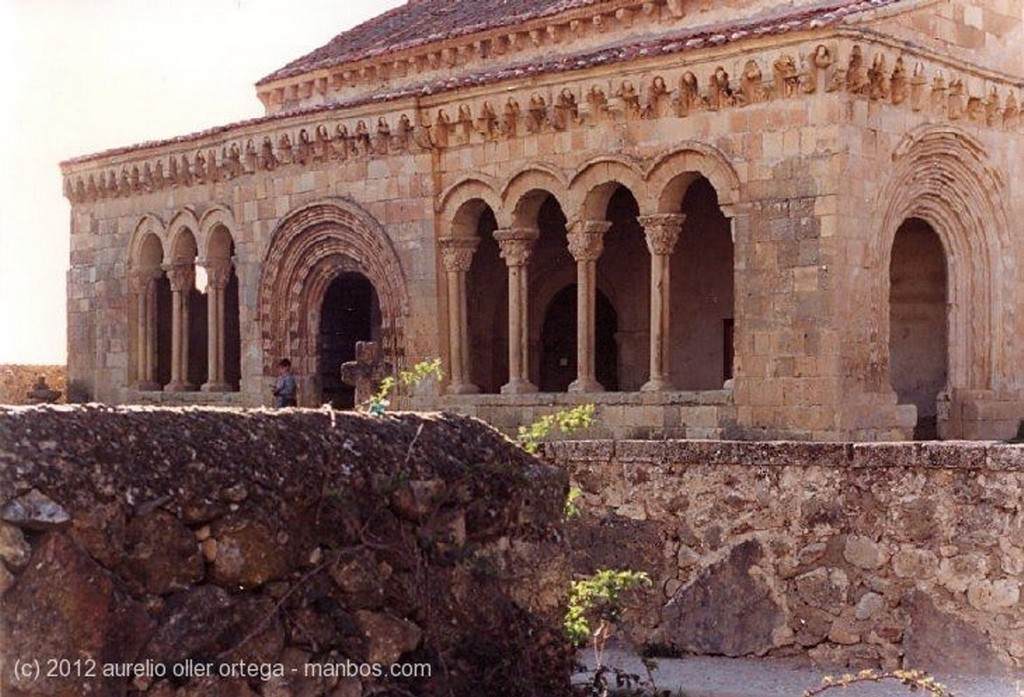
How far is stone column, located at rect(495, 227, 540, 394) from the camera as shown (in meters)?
18.9

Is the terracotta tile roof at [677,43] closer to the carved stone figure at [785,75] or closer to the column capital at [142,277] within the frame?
the carved stone figure at [785,75]

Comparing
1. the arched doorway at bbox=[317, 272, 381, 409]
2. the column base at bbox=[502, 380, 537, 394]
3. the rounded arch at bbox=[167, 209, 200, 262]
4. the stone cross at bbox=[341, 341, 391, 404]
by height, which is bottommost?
the column base at bbox=[502, 380, 537, 394]

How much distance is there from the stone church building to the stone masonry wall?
33.3ft

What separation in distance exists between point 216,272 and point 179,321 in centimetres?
115

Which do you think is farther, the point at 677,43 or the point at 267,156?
the point at 267,156

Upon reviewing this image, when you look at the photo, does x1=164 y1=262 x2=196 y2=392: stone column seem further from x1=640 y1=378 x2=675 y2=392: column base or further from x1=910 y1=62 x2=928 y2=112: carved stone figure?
x1=910 y1=62 x2=928 y2=112: carved stone figure

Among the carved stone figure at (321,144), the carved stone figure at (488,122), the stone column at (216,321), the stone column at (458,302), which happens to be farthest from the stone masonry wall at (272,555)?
the stone column at (216,321)

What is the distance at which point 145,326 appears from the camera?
24.6 m

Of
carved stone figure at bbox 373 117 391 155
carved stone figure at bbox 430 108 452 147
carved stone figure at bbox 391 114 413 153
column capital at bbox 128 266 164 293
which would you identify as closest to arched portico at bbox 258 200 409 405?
carved stone figure at bbox 373 117 391 155

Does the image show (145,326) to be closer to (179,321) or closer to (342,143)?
(179,321)

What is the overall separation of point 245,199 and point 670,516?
12.8 metres

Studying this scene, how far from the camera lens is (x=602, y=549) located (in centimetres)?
1069

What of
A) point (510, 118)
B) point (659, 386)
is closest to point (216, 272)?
point (510, 118)

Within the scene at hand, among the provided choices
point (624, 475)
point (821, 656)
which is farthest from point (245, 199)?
point (821, 656)
